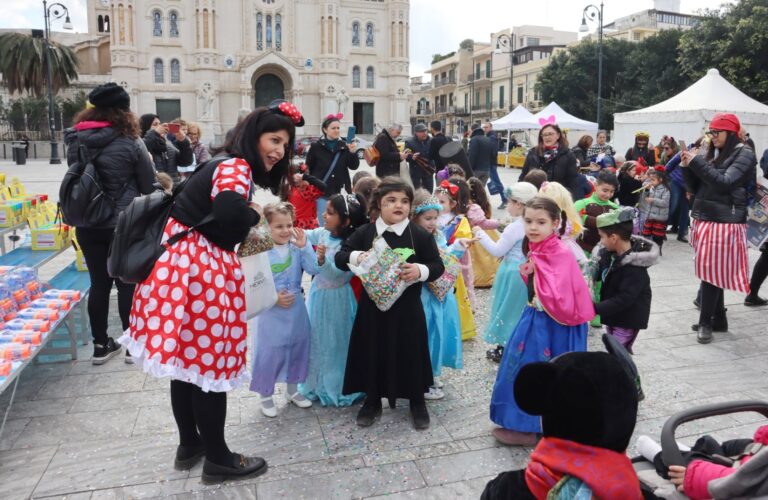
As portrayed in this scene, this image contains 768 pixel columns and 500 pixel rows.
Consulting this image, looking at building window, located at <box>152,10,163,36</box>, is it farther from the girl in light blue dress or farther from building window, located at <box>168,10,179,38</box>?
the girl in light blue dress

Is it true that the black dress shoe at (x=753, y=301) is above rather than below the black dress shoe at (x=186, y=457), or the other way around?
above

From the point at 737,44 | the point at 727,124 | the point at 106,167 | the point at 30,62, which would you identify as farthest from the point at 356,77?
the point at 106,167

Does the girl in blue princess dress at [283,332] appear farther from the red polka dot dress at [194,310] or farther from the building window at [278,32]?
the building window at [278,32]

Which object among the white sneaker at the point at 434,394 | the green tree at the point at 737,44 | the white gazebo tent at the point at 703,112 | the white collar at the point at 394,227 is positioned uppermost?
the green tree at the point at 737,44

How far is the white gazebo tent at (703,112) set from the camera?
1341 cm

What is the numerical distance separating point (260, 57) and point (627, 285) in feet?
152

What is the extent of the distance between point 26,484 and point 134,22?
48359 millimetres

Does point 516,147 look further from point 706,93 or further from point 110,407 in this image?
point 110,407

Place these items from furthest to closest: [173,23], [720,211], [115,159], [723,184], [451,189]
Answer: [173,23] < [451,189] < [720,211] < [723,184] < [115,159]

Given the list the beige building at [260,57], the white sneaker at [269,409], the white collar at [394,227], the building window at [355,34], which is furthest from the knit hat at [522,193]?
the building window at [355,34]

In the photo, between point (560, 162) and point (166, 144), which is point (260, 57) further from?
point (560, 162)

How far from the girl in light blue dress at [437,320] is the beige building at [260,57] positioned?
145 feet

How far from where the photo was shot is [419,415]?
11.9 ft

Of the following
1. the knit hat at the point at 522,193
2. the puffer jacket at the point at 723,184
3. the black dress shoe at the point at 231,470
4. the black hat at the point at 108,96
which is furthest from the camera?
the puffer jacket at the point at 723,184
